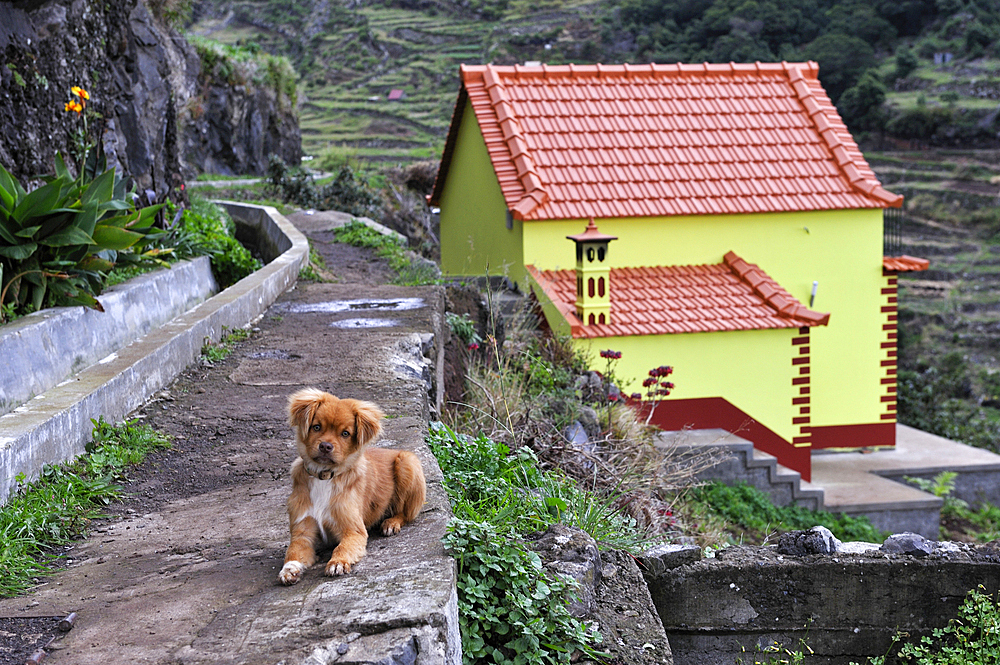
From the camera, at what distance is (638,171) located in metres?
15.0

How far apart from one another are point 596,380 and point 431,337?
390 centimetres

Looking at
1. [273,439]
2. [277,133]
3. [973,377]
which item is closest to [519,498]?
[273,439]

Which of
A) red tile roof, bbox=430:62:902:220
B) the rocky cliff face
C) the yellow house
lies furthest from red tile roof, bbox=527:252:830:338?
the rocky cliff face

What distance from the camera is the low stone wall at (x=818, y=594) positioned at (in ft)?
17.7

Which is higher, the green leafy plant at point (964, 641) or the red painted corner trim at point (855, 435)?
the green leafy plant at point (964, 641)

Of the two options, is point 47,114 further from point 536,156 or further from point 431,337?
point 536,156

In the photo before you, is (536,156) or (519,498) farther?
(536,156)

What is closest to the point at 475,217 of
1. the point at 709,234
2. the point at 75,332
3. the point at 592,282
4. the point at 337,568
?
the point at 709,234

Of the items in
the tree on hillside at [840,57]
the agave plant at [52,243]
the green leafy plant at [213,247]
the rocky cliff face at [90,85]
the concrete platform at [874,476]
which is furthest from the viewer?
the tree on hillside at [840,57]

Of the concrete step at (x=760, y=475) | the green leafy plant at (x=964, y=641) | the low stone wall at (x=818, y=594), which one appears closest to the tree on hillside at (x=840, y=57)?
the concrete step at (x=760, y=475)

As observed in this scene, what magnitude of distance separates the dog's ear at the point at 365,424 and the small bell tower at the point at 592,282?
9.68 metres

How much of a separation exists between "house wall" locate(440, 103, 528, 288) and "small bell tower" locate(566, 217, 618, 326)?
1721 mm

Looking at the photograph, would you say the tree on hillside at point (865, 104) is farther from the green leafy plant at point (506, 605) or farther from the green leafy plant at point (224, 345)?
the green leafy plant at point (506, 605)

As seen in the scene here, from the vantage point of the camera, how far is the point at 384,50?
226ft
